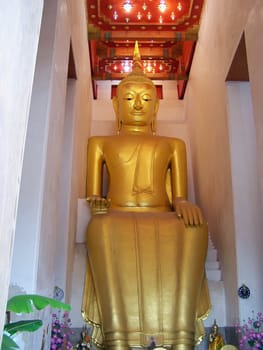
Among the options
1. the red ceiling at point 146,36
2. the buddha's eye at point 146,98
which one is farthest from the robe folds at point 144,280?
the red ceiling at point 146,36

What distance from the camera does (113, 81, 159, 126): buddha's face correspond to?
3.94m

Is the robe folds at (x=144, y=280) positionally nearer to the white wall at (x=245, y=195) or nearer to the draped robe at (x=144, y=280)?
the draped robe at (x=144, y=280)

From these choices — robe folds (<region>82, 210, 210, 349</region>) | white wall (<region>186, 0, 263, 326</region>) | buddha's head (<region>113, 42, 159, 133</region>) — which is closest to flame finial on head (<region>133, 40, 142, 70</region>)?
buddha's head (<region>113, 42, 159, 133</region>)

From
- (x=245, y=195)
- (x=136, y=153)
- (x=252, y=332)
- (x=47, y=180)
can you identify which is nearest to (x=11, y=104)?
(x=47, y=180)

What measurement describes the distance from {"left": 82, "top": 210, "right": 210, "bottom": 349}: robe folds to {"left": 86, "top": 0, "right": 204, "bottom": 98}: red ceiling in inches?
87.7

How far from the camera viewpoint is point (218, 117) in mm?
3258

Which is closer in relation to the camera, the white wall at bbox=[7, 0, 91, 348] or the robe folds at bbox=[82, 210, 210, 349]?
the white wall at bbox=[7, 0, 91, 348]

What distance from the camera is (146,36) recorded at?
4320mm

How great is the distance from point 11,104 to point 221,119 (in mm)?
2463

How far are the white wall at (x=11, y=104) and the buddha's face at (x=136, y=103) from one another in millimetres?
2881

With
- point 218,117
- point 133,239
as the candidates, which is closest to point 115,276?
point 133,239

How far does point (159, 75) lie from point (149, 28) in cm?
68

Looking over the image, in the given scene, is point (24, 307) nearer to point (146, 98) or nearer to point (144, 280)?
point (144, 280)

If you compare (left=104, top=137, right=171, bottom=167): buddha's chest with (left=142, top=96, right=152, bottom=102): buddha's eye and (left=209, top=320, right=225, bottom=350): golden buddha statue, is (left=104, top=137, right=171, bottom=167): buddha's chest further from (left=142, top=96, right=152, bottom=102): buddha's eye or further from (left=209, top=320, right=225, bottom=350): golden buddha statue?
(left=209, top=320, right=225, bottom=350): golden buddha statue
